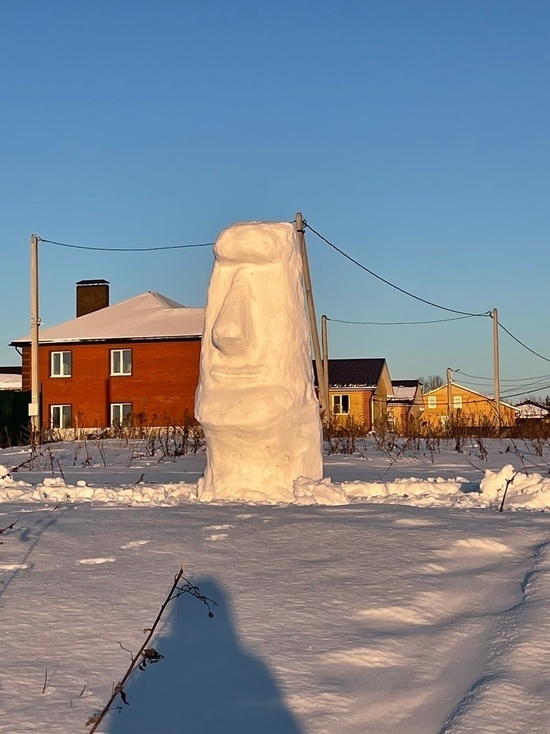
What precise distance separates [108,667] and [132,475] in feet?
22.7

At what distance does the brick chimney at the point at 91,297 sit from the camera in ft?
146

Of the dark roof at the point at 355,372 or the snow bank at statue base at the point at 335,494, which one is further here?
the dark roof at the point at 355,372

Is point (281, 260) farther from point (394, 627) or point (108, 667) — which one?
point (108, 667)

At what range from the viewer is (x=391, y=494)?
7.67 m

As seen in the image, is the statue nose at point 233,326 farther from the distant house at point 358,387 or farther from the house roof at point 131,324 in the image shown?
the distant house at point 358,387

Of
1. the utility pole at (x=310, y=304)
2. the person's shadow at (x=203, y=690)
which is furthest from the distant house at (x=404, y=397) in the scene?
the person's shadow at (x=203, y=690)

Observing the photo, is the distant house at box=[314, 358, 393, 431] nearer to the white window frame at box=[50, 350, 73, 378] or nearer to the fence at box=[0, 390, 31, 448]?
the white window frame at box=[50, 350, 73, 378]

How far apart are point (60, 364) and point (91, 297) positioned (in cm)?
532

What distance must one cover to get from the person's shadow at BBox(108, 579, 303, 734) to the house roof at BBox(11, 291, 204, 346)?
33950mm

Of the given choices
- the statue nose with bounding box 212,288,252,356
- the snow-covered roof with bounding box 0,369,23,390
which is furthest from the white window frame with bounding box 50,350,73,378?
the statue nose with bounding box 212,288,252,356

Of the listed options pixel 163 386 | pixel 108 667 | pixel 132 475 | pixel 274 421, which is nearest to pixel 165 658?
pixel 108 667

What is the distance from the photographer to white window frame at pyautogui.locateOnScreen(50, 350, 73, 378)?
132 feet

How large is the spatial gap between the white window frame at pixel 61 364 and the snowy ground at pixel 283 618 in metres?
34.4

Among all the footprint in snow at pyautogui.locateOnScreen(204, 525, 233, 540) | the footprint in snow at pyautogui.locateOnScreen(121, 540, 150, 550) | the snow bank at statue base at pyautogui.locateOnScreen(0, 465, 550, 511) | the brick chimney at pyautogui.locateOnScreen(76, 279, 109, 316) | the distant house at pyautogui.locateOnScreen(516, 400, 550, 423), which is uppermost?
the brick chimney at pyautogui.locateOnScreen(76, 279, 109, 316)
